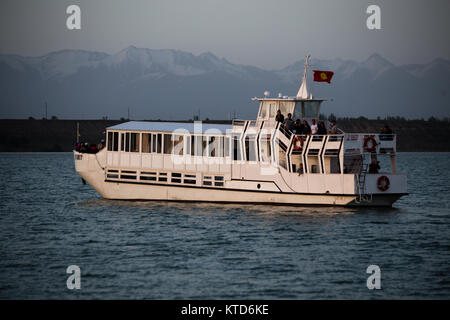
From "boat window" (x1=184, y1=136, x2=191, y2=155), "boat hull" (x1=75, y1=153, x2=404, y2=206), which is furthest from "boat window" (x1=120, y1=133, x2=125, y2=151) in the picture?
"boat window" (x1=184, y1=136, x2=191, y2=155)

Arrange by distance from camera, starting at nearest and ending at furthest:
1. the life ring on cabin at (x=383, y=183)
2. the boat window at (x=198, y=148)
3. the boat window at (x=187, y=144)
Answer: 1. the life ring on cabin at (x=383, y=183)
2. the boat window at (x=198, y=148)
3. the boat window at (x=187, y=144)

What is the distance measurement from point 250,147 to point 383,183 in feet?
25.6

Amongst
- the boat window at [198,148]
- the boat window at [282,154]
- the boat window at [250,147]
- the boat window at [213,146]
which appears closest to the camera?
the boat window at [282,154]

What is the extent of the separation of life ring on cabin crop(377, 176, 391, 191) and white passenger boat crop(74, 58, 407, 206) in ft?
0.18

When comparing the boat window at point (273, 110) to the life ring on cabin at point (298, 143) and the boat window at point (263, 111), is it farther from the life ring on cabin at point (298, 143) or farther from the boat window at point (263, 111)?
the life ring on cabin at point (298, 143)

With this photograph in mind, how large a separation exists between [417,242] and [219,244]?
9190mm

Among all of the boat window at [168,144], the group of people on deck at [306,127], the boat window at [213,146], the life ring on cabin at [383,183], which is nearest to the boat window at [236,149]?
the boat window at [213,146]

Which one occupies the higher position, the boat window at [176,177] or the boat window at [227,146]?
the boat window at [227,146]

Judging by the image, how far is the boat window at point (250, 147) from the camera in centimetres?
4053

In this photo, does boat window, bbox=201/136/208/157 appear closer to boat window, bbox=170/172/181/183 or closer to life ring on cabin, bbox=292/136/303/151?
boat window, bbox=170/172/181/183

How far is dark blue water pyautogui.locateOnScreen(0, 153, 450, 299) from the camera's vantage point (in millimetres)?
24719

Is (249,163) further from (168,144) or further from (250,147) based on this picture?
(168,144)

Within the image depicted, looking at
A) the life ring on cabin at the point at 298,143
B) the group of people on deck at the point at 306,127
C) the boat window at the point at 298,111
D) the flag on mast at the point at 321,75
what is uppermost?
the flag on mast at the point at 321,75

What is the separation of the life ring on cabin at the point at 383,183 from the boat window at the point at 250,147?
7155mm
